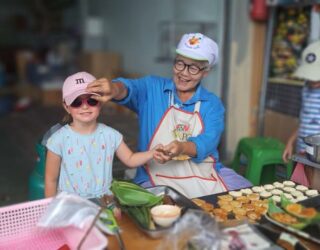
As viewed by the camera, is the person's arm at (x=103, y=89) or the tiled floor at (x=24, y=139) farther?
the tiled floor at (x=24, y=139)

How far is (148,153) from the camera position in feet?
6.79

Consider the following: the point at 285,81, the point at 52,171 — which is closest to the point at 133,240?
the point at 52,171

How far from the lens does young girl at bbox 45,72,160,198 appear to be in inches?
75.7

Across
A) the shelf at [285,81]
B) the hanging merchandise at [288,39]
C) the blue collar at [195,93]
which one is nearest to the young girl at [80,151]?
the blue collar at [195,93]

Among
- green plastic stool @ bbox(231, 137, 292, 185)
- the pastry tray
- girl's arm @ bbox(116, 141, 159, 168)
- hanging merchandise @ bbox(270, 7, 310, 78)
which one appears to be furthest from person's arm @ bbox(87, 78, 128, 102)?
hanging merchandise @ bbox(270, 7, 310, 78)

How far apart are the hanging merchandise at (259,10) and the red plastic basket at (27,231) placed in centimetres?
346

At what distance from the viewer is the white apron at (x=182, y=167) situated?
2.27 meters

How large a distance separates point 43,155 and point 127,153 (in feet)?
2.63

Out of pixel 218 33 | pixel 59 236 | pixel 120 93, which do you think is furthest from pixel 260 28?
pixel 59 236

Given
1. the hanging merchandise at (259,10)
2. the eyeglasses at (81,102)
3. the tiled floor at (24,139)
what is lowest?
the tiled floor at (24,139)

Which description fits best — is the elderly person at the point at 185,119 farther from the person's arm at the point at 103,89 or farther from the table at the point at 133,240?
the table at the point at 133,240

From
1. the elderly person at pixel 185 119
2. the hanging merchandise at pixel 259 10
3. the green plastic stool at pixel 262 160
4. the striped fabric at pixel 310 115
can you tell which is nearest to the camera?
the elderly person at pixel 185 119

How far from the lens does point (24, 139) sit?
6008 mm

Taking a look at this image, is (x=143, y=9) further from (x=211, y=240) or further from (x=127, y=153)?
(x=211, y=240)
